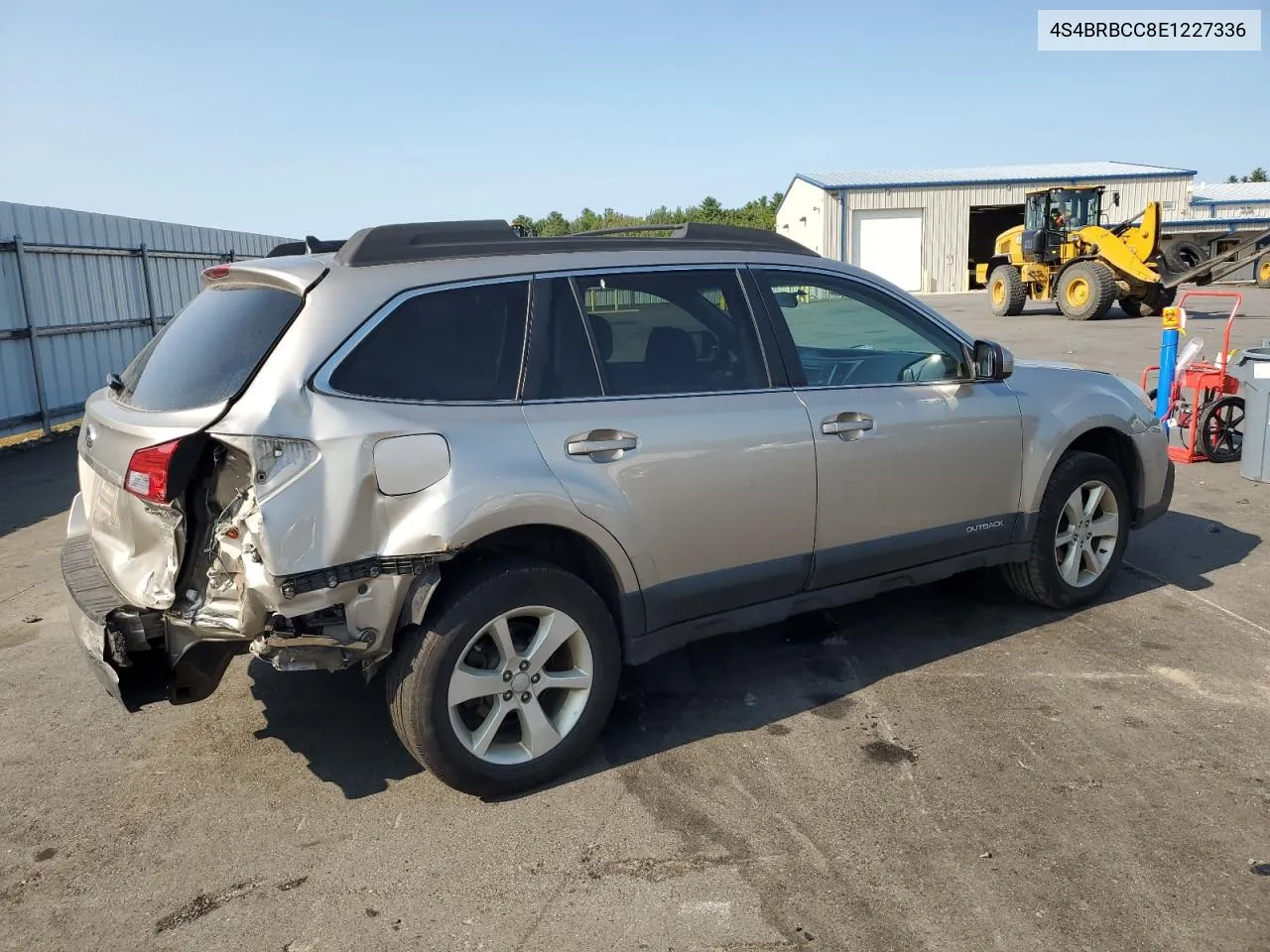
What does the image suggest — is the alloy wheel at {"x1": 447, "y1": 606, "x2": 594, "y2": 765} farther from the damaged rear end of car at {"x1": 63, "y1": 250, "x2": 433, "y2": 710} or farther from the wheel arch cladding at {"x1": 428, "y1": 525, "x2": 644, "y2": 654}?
the damaged rear end of car at {"x1": 63, "y1": 250, "x2": 433, "y2": 710}

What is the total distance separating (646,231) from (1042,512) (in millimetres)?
2296

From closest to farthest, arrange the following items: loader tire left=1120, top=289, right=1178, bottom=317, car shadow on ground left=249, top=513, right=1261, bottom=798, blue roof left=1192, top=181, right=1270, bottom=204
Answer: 1. car shadow on ground left=249, top=513, right=1261, bottom=798
2. loader tire left=1120, top=289, right=1178, bottom=317
3. blue roof left=1192, top=181, right=1270, bottom=204

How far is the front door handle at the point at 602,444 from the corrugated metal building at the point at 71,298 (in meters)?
9.96

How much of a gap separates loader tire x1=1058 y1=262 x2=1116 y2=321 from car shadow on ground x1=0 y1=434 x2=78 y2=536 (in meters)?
20.7

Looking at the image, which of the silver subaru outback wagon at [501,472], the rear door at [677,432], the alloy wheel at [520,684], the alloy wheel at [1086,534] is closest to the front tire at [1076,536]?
the alloy wheel at [1086,534]

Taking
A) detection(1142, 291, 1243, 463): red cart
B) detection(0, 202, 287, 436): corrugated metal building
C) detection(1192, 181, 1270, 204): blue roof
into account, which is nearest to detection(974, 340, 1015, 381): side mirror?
Answer: detection(1142, 291, 1243, 463): red cart

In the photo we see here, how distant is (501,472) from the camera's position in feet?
10.9

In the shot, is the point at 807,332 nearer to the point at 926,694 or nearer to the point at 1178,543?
the point at 926,694

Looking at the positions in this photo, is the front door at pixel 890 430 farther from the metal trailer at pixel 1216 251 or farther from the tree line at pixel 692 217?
the tree line at pixel 692 217

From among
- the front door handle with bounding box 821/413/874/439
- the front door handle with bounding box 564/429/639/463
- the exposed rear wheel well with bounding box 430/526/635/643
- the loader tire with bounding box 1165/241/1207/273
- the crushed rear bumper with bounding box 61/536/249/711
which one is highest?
the loader tire with bounding box 1165/241/1207/273

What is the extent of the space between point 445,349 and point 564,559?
34.1 inches

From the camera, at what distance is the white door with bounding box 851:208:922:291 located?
4431 centimetres

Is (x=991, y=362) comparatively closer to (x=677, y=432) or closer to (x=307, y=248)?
(x=677, y=432)

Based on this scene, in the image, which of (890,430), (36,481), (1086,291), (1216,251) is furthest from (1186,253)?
(36,481)
